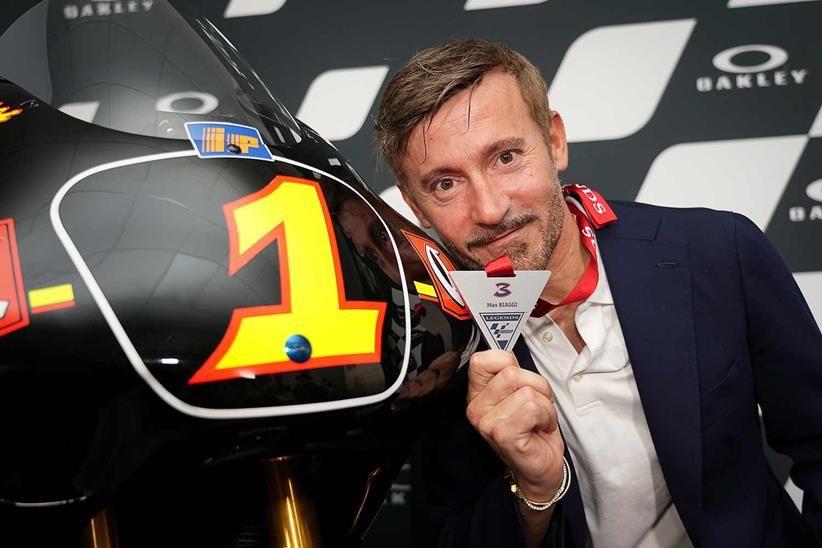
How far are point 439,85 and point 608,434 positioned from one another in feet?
1.89

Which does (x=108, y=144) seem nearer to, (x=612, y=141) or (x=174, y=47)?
(x=174, y=47)

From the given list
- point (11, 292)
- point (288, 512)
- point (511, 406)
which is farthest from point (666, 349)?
point (11, 292)

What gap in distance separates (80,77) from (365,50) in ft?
3.32

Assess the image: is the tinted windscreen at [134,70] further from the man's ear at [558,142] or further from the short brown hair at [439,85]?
the man's ear at [558,142]

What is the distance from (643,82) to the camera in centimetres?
166

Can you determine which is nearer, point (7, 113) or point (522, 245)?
point (7, 113)

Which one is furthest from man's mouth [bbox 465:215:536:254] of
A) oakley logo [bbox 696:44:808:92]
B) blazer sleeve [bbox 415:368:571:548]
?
oakley logo [bbox 696:44:808:92]

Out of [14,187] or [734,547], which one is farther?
[734,547]

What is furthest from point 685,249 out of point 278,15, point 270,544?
point 278,15

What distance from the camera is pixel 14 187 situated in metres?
0.65

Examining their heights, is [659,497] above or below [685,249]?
below

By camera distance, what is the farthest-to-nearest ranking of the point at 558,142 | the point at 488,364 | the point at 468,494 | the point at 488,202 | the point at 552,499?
the point at 558,142, the point at 468,494, the point at 488,202, the point at 552,499, the point at 488,364

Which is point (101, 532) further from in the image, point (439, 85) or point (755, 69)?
point (755, 69)

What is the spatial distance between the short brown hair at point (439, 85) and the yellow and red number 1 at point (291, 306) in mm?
540
